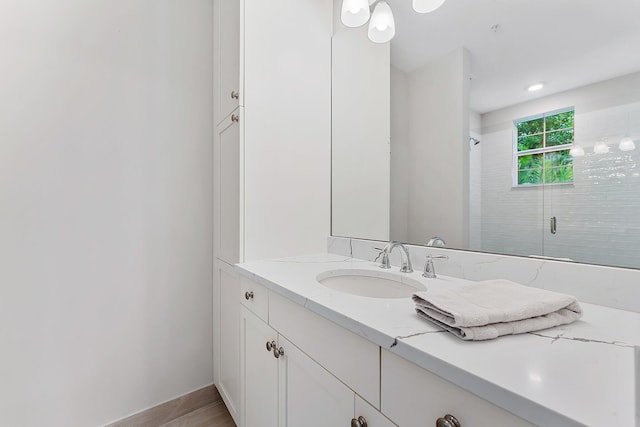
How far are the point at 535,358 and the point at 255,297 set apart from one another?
86 cm

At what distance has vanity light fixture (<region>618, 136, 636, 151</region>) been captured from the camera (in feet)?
2.17

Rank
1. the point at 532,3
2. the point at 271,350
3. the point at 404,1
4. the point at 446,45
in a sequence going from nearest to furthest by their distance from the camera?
the point at 532,3 < the point at 271,350 < the point at 446,45 < the point at 404,1

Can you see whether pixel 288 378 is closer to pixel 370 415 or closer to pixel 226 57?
pixel 370 415

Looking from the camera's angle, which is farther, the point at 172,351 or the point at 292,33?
the point at 172,351

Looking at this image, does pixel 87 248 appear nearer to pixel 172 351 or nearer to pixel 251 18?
pixel 172 351

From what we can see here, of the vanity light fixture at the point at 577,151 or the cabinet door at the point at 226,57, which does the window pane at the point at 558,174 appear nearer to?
the vanity light fixture at the point at 577,151

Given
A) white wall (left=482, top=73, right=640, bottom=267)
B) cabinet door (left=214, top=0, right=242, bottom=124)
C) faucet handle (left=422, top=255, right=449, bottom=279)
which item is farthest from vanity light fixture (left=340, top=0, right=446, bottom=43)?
faucet handle (left=422, top=255, right=449, bottom=279)

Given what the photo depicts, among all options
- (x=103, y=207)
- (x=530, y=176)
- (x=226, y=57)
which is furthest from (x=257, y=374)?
(x=226, y=57)

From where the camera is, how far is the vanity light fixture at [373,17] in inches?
47.8

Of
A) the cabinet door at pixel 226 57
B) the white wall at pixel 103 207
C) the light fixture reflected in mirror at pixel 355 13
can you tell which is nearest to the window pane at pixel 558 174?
the light fixture reflected in mirror at pixel 355 13

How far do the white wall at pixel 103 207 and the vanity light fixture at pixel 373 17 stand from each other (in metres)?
0.84

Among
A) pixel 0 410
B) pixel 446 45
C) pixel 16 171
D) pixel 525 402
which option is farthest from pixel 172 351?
pixel 446 45

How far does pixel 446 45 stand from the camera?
41.6 inches

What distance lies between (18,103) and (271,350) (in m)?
1.44
